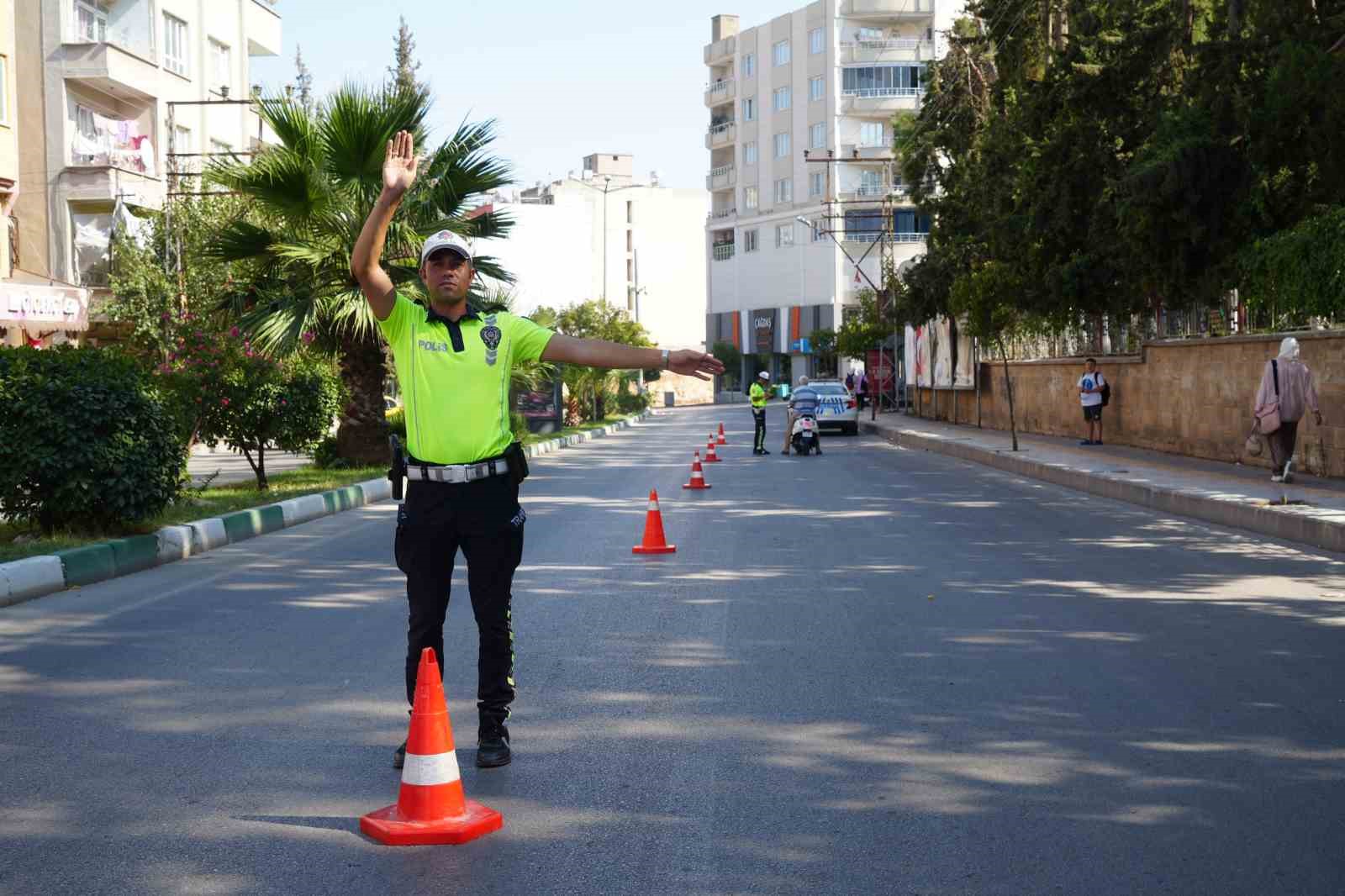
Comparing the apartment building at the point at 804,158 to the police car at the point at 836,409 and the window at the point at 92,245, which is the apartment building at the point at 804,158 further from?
the window at the point at 92,245

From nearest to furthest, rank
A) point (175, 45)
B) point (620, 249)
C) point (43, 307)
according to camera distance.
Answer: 1. point (43, 307)
2. point (175, 45)
3. point (620, 249)

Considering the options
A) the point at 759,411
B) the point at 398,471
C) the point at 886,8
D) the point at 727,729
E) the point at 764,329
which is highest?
the point at 886,8

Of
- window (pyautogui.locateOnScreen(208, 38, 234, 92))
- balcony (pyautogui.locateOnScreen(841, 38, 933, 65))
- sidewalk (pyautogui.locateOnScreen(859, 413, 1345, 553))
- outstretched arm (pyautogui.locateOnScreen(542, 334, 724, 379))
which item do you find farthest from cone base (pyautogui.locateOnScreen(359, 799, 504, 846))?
balcony (pyautogui.locateOnScreen(841, 38, 933, 65))

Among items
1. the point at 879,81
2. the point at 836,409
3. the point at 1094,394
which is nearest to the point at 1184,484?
the point at 1094,394

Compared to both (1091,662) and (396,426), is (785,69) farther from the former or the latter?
(1091,662)

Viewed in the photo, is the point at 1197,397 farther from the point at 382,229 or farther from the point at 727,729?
the point at 382,229

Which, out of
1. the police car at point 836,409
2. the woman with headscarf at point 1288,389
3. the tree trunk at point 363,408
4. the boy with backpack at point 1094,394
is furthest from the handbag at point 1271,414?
the police car at point 836,409

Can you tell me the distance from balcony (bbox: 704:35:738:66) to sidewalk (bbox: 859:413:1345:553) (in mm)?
66859

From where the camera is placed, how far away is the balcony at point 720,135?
94.4 m

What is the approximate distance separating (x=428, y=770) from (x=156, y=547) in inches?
332

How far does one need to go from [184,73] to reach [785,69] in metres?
52.3

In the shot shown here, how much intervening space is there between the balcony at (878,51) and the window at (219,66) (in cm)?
4646

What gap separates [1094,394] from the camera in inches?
1088

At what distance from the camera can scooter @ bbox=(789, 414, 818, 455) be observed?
29125mm
